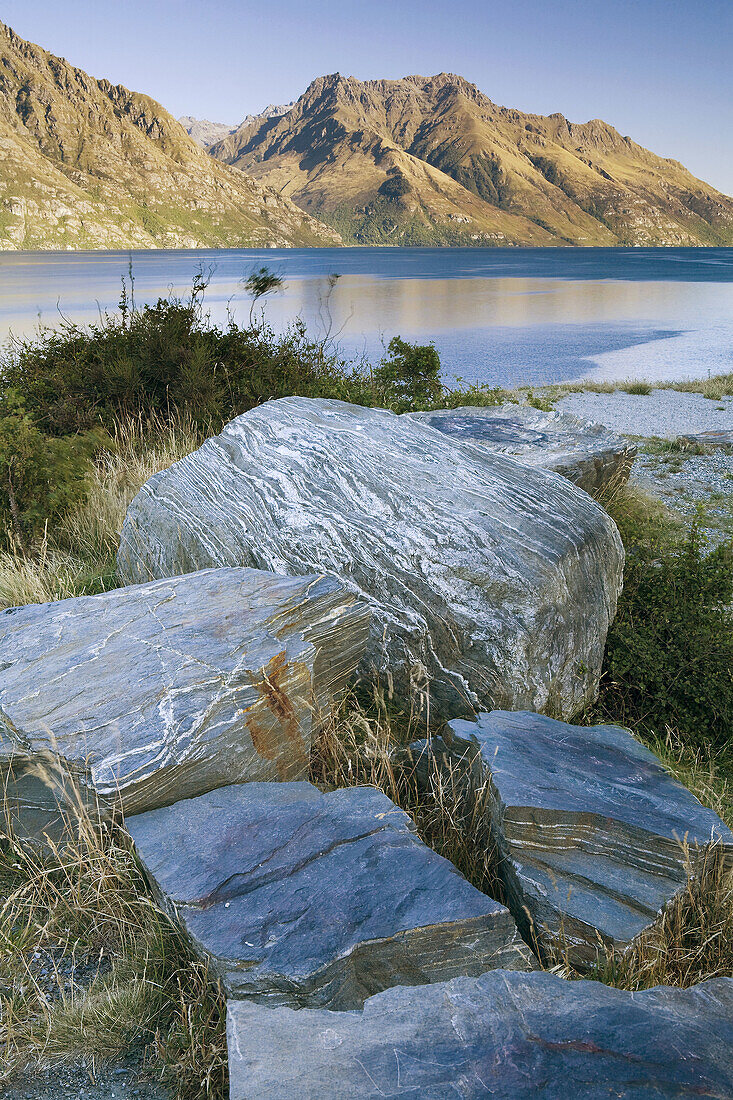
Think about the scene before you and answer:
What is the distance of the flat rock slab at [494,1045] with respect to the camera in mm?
1584

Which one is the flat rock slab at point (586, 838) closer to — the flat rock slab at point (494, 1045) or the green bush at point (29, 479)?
the flat rock slab at point (494, 1045)

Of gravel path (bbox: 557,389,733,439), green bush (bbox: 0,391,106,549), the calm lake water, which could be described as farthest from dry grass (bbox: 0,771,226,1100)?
gravel path (bbox: 557,389,733,439)

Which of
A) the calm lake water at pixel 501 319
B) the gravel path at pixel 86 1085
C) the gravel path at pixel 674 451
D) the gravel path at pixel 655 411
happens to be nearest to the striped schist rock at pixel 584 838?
the gravel path at pixel 86 1085

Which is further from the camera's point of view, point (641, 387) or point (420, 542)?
point (641, 387)

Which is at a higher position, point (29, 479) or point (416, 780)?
point (29, 479)

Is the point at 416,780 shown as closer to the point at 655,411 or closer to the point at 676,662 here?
the point at 676,662

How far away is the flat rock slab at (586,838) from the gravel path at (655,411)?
11.5m

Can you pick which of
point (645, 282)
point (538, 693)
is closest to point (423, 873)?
point (538, 693)

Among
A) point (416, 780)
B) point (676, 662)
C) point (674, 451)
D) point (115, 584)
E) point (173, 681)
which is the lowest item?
point (416, 780)

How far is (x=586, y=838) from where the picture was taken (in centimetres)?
294

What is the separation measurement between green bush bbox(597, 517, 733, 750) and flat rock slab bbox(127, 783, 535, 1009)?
2.79 meters

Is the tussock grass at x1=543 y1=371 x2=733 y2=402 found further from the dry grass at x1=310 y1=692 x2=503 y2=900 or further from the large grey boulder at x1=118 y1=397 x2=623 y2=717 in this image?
the dry grass at x1=310 y1=692 x2=503 y2=900

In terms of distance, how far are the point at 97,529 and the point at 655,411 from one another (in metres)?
14.1

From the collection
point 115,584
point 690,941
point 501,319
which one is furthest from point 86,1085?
point 501,319
